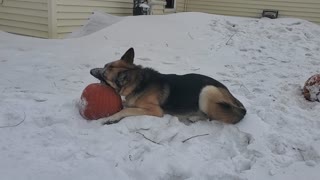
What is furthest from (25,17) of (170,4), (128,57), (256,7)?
(256,7)

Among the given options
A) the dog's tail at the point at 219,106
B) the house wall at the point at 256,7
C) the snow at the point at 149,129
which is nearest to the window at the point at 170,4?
the house wall at the point at 256,7

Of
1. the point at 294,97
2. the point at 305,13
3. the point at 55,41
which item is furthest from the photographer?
the point at 305,13

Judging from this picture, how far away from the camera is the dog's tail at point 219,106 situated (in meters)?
3.96

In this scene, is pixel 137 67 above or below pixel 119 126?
above

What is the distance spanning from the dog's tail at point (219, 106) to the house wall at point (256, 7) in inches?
476

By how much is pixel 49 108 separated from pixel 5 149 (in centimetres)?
101

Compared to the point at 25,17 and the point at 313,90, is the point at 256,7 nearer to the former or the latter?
the point at 25,17

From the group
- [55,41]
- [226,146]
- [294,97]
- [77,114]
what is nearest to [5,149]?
[77,114]

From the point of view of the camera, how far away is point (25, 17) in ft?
29.8

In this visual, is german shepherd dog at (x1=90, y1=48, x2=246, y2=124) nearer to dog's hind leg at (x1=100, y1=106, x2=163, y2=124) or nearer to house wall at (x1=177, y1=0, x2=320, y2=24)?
dog's hind leg at (x1=100, y1=106, x2=163, y2=124)

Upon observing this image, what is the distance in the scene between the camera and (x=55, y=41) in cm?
809

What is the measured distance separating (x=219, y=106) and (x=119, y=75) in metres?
1.14

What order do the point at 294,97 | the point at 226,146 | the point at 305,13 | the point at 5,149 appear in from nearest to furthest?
the point at 5,149 < the point at 226,146 < the point at 294,97 < the point at 305,13

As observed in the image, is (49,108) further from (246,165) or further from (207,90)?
(246,165)
